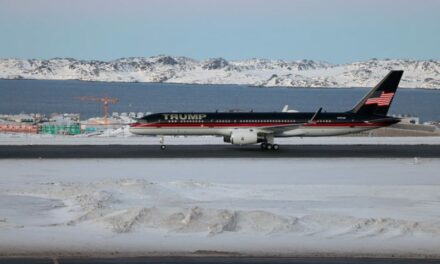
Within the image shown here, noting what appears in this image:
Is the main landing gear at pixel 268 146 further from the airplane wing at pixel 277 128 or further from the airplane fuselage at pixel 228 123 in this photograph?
the airplane wing at pixel 277 128

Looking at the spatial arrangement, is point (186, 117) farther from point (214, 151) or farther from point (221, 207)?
point (221, 207)

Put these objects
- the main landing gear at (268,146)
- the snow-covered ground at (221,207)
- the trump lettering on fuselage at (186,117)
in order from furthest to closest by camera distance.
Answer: the trump lettering on fuselage at (186,117), the main landing gear at (268,146), the snow-covered ground at (221,207)

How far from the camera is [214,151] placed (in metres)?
48.5

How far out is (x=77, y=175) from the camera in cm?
3628

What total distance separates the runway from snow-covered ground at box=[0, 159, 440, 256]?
3.93 meters

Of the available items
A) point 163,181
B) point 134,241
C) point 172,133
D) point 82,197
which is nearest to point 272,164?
point 163,181

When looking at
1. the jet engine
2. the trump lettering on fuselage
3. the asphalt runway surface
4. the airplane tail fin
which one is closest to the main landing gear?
the jet engine

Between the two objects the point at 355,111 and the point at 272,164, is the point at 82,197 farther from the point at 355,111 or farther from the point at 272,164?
the point at 355,111

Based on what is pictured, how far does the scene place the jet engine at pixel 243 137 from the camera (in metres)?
48.7

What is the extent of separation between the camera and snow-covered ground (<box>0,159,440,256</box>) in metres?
20.9

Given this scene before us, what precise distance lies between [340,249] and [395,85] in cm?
3750

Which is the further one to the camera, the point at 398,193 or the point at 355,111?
the point at 355,111

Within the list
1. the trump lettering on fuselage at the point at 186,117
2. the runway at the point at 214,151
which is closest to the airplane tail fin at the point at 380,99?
the runway at the point at 214,151

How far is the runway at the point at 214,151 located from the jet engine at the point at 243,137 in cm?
68
